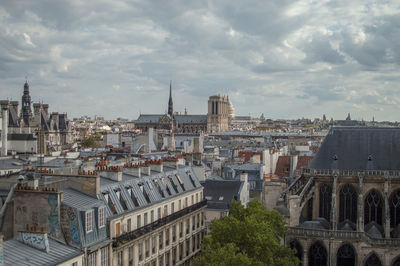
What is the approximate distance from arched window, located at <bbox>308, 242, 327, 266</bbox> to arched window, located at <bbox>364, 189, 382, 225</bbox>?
551cm

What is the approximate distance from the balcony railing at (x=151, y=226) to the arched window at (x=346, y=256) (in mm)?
10816

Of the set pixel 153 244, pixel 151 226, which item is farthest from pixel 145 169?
pixel 153 244

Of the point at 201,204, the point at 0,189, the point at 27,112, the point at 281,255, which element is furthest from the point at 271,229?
the point at 27,112

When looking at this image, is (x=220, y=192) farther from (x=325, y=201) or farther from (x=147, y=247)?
(x=147, y=247)

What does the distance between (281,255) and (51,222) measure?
1381 cm

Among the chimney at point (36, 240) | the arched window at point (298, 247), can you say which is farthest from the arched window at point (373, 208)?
the chimney at point (36, 240)

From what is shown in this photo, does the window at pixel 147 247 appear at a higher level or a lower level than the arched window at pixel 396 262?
higher

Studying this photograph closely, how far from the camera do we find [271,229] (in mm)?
27812

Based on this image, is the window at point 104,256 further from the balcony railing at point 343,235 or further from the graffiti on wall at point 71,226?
the balcony railing at point 343,235

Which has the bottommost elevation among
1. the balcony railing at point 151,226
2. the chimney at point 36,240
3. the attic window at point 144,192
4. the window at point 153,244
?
the window at point 153,244

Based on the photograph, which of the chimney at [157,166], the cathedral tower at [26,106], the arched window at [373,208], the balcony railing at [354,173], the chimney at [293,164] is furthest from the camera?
the cathedral tower at [26,106]

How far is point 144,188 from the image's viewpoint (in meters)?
28.7

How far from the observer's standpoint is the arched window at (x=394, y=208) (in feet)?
126

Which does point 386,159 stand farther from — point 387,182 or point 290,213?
point 290,213
